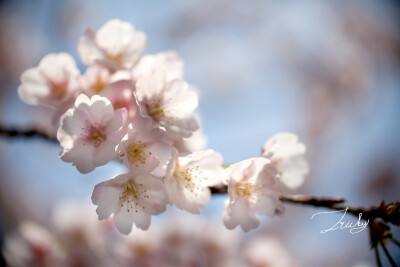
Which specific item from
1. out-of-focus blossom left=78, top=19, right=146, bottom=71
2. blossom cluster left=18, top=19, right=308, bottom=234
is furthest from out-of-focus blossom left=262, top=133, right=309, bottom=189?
out-of-focus blossom left=78, top=19, right=146, bottom=71

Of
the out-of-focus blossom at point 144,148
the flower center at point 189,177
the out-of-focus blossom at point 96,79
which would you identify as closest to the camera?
the out-of-focus blossom at point 144,148

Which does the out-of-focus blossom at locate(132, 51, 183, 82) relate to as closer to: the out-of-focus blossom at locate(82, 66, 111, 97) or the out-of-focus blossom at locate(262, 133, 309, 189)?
the out-of-focus blossom at locate(82, 66, 111, 97)

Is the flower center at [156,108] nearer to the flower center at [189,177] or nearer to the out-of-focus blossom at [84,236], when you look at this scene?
the flower center at [189,177]

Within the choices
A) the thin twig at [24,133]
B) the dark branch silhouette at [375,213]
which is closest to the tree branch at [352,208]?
the dark branch silhouette at [375,213]

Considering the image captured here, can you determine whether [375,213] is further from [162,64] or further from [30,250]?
[30,250]

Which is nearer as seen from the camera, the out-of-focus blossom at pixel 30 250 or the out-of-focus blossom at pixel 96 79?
the out-of-focus blossom at pixel 96 79

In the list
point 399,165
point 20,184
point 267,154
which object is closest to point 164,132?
point 267,154

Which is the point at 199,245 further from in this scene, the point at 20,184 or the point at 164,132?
the point at 20,184
